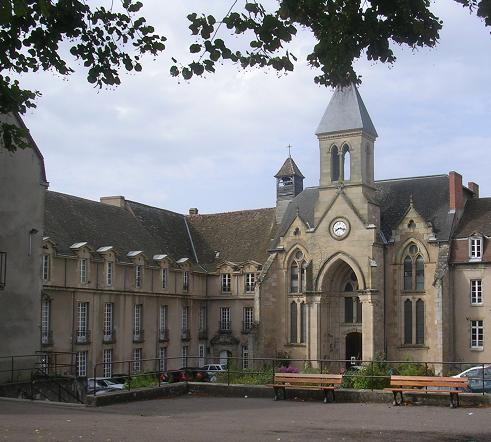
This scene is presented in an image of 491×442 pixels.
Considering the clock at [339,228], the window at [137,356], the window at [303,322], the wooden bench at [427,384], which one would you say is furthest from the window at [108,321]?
the wooden bench at [427,384]

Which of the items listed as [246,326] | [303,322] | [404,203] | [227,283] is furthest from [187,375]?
[404,203]

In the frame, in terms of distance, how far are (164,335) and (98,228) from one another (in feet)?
26.5

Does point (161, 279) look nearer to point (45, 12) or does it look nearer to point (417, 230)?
point (417, 230)

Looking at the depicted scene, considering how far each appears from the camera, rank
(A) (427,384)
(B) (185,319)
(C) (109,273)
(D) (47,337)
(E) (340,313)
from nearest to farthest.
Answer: (A) (427,384) → (D) (47,337) → (C) (109,273) → (E) (340,313) → (B) (185,319)

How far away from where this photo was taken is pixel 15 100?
10.5 meters

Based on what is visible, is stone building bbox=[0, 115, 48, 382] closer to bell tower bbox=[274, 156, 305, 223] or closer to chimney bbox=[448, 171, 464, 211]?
chimney bbox=[448, 171, 464, 211]

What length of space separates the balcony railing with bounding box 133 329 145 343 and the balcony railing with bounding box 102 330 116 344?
2.12m

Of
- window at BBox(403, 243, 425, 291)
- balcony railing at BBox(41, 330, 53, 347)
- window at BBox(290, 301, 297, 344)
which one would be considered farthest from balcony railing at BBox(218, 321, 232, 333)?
balcony railing at BBox(41, 330, 53, 347)

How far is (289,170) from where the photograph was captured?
58531 millimetres

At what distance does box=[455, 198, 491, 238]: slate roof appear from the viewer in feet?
157

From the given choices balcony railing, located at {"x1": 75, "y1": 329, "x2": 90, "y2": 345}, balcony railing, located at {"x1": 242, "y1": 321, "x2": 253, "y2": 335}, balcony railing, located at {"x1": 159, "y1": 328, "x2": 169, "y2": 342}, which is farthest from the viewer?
balcony railing, located at {"x1": 242, "y1": 321, "x2": 253, "y2": 335}

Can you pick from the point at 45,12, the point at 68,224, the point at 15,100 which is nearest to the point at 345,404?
the point at 15,100

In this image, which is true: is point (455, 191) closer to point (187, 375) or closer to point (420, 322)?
point (420, 322)

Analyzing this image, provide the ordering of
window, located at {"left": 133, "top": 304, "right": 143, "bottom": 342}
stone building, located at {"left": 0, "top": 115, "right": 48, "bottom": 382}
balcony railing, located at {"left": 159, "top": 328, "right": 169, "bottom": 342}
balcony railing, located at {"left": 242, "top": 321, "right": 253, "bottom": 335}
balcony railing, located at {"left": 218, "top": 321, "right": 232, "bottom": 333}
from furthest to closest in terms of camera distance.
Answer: balcony railing, located at {"left": 218, "top": 321, "right": 232, "bottom": 333}
balcony railing, located at {"left": 242, "top": 321, "right": 253, "bottom": 335}
balcony railing, located at {"left": 159, "top": 328, "right": 169, "bottom": 342}
window, located at {"left": 133, "top": 304, "right": 143, "bottom": 342}
stone building, located at {"left": 0, "top": 115, "right": 48, "bottom": 382}
